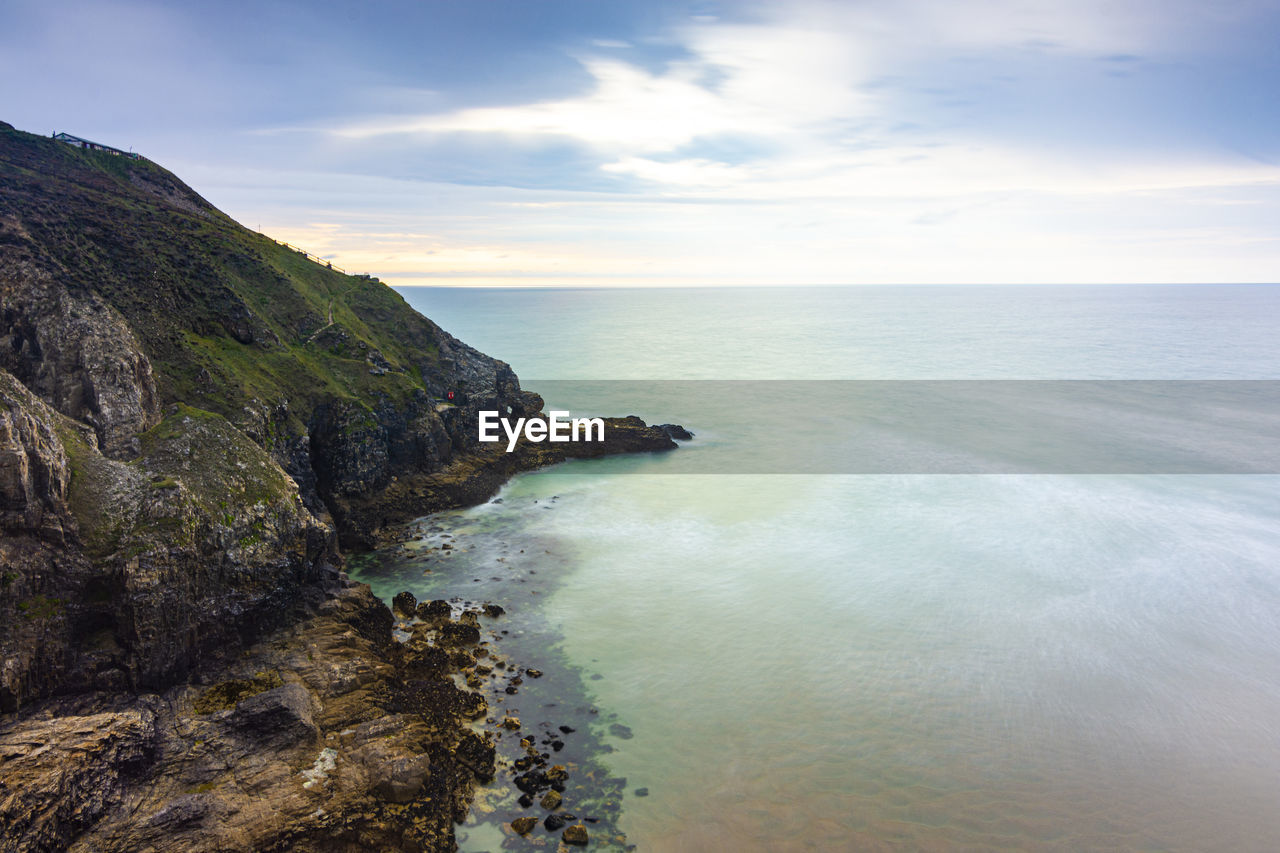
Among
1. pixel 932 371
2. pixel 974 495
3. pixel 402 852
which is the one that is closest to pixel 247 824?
pixel 402 852

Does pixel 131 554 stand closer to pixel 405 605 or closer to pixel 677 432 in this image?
pixel 405 605

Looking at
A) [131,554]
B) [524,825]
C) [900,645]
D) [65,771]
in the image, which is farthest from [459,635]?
[900,645]

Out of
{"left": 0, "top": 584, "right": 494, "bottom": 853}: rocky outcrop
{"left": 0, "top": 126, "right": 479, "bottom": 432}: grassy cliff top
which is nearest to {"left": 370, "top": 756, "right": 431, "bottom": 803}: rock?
{"left": 0, "top": 584, "right": 494, "bottom": 853}: rocky outcrop

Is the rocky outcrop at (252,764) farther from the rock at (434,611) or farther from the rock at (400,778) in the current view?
the rock at (434,611)

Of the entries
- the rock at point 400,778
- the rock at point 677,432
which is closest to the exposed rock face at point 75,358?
the rock at point 400,778

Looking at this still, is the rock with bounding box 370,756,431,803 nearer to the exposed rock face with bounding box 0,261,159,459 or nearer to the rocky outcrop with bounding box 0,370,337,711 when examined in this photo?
the rocky outcrop with bounding box 0,370,337,711

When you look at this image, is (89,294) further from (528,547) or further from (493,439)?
(493,439)
